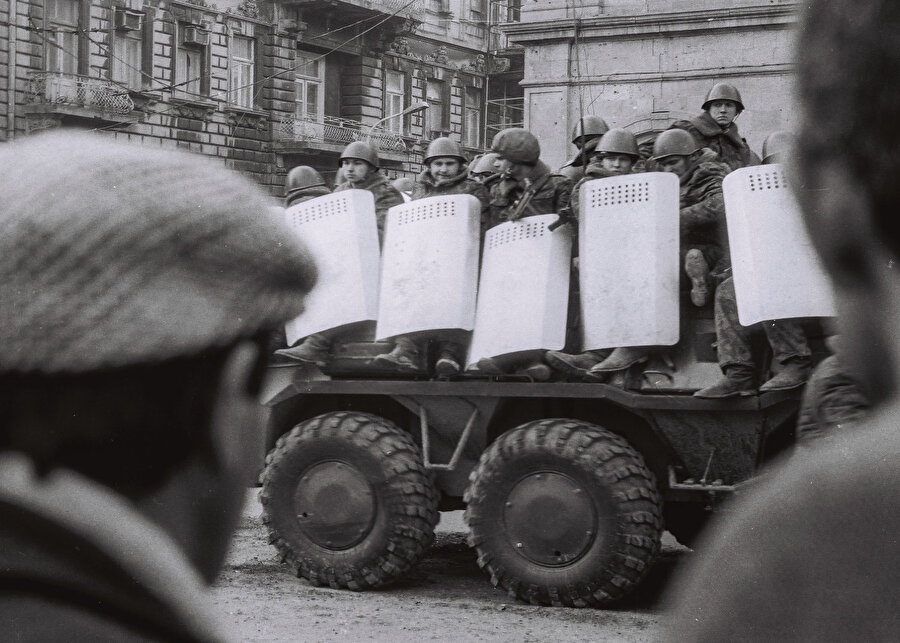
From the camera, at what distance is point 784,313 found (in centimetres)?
756

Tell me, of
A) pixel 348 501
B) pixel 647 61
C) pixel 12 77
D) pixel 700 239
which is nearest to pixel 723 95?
pixel 700 239

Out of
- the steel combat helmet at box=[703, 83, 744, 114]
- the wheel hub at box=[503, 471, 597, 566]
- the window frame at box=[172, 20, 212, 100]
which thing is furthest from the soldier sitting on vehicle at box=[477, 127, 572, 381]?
the window frame at box=[172, 20, 212, 100]

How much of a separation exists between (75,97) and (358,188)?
1796 cm

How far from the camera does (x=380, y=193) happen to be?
10078mm

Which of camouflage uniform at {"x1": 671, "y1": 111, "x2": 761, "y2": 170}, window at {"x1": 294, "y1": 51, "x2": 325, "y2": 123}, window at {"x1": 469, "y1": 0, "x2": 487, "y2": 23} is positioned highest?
window at {"x1": 469, "y1": 0, "x2": 487, "y2": 23}

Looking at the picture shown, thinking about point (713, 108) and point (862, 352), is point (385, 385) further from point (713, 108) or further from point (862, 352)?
point (862, 352)

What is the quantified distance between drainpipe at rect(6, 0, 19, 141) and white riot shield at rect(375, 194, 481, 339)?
772 inches

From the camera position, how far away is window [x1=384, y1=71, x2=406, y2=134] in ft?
136

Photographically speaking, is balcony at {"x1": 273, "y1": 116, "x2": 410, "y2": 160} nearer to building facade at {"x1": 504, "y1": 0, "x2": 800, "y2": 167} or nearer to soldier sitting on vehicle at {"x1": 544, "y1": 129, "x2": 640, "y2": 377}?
building facade at {"x1": 504, "y1": 0, "x2": 800, "y2": 167}

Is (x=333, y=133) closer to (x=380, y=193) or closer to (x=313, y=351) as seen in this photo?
(x=380, y=193)

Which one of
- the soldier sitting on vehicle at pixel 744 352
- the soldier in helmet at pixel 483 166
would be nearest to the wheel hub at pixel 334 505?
the soldier sitting on vehicle at pixel 744 352

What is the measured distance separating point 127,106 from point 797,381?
69.2 feet

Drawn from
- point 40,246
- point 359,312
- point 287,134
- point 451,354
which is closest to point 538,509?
point 451,354

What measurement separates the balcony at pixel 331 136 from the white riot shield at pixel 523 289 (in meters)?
24.7
